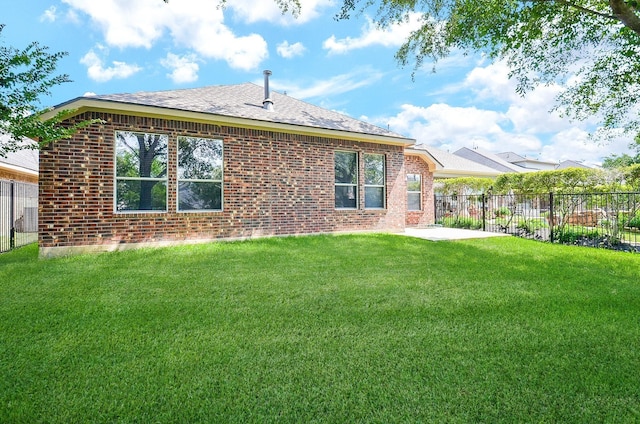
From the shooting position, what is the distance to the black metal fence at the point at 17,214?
29.2 feet

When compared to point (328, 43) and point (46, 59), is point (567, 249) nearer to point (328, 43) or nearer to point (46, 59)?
point (328, 43)

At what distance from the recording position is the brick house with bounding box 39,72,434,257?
7.30 metres

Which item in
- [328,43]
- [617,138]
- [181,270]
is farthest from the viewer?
Result: [328,43]

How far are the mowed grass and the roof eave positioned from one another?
3.48 meters

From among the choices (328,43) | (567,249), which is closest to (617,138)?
(567,249)

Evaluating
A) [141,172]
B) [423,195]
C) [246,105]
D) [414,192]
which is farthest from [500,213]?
[141,172]

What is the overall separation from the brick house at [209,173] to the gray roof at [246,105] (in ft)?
0.20

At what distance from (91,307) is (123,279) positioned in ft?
4.37

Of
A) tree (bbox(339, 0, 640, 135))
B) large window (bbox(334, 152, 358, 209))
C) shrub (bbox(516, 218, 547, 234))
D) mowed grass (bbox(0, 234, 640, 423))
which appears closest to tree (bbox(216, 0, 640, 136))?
tree (bbox(339, 0, 640, 135))

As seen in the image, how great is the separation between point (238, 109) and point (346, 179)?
12.6 ft

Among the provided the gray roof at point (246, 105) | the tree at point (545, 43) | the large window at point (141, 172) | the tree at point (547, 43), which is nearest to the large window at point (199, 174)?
the large window at point (141, 172)

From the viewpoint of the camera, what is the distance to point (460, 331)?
3229mm

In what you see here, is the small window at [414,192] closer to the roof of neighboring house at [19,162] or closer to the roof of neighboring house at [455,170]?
the roof of neighboring house at [455,170]

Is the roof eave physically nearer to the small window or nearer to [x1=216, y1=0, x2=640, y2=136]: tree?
the small window
